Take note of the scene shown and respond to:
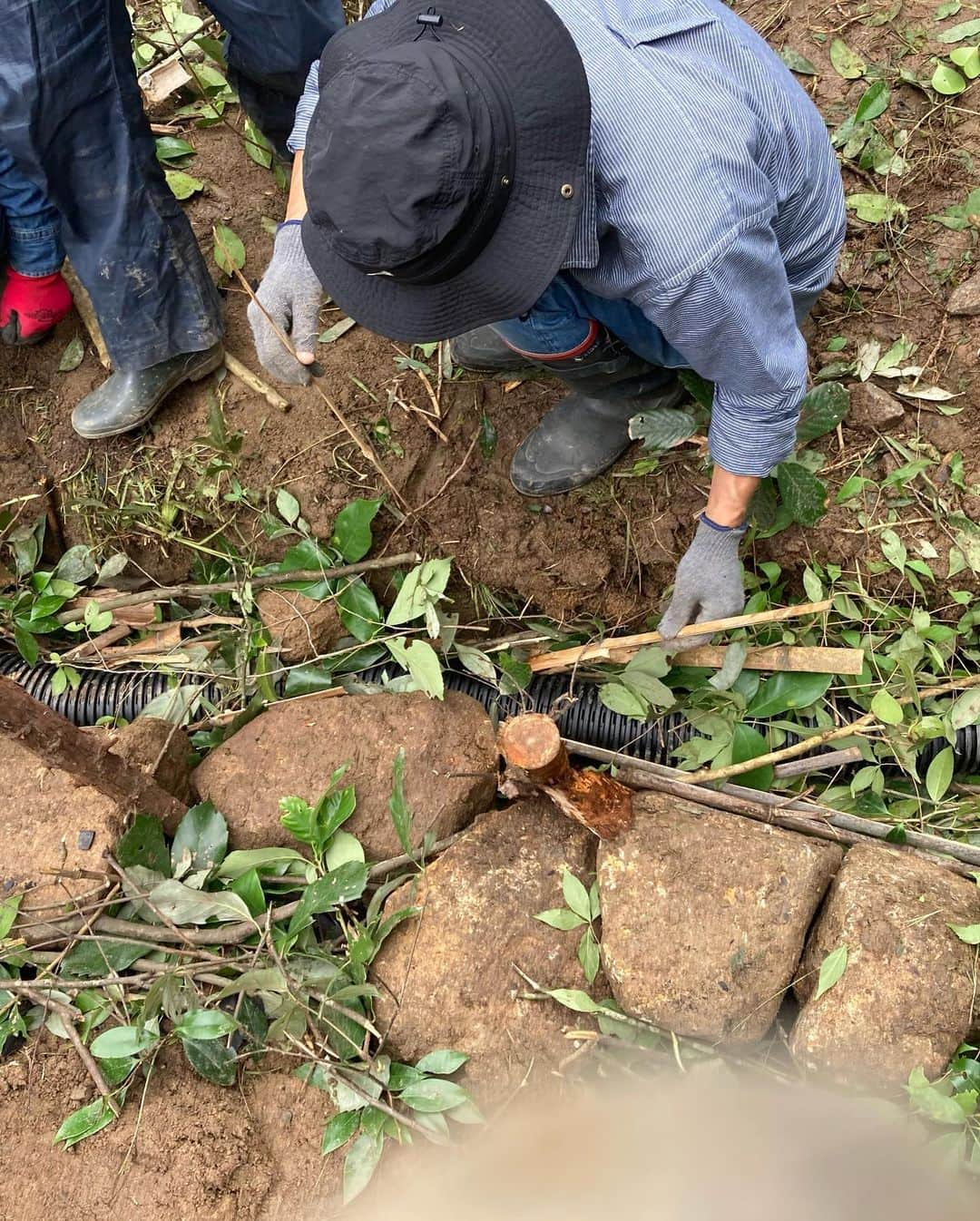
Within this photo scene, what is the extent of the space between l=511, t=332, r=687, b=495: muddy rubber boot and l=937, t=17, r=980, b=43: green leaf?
A: 42.7 inches

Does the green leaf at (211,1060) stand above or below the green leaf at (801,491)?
below

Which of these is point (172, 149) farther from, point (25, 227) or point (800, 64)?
point (800, 64)

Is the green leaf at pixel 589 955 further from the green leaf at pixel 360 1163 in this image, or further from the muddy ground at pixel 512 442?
the muddy ground at pixel 512 442

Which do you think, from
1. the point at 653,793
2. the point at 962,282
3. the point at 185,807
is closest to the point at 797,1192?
the point at 653,793

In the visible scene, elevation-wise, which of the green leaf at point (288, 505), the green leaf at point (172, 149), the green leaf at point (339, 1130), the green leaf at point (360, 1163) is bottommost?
the green leaf at point (360, 1163)

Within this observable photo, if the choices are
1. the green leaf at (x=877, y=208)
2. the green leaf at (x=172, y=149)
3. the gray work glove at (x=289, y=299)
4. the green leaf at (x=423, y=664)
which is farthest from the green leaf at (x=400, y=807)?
the green leaf at (x=172, y=149)

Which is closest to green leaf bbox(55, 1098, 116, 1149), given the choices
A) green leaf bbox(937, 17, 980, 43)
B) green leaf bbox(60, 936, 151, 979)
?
green leaf bbox(60, 936, 151, 979)

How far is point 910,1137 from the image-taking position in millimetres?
1471

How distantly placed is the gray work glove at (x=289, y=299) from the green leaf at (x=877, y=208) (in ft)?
4.24

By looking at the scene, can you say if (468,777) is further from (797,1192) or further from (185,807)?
(797,1192)

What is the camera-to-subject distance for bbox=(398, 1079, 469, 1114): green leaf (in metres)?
1.60

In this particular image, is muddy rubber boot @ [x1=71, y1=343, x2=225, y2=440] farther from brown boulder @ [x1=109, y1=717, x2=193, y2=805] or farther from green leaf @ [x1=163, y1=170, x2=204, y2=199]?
brown boulder @ [x1=109, y1=717, x2=193, y2=805]

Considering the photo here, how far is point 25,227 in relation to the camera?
6.85 ft

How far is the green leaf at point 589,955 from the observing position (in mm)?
1688
